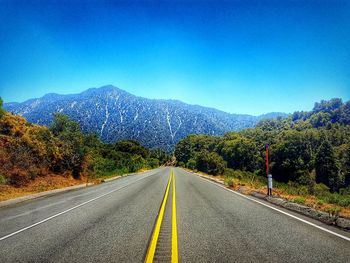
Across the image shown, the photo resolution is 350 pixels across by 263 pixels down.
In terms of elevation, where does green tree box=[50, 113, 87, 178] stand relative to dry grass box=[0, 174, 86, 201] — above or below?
above

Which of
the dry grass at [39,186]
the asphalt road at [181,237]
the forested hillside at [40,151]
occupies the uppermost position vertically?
the forested hillside at [40,151]

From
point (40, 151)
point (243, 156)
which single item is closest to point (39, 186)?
point (40, 151)

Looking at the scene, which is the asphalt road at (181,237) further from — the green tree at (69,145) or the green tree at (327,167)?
the green tree at (327,167)

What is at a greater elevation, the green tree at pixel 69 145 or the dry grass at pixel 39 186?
the green tree at pixel 69 145

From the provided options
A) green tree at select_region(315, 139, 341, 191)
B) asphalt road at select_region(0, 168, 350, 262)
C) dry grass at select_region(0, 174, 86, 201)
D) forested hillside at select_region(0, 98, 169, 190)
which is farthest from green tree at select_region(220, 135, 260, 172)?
asphalt road at select_region(0, 168, 350, 262)

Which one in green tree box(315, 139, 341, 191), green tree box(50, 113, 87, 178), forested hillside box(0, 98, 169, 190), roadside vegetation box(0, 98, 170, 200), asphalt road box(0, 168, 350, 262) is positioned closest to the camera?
asphalt road box(0, 168, 350, 262)

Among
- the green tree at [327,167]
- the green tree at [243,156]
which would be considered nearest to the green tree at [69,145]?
the green tree at [327,167]

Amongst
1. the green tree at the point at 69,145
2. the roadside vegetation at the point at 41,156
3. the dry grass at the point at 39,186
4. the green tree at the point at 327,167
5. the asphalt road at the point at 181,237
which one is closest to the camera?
the asphalt road at the point at 181,237

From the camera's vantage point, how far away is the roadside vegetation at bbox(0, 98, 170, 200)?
17.8m

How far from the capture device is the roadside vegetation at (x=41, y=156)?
17828mm

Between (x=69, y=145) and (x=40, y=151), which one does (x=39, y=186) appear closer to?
(x=40, y=151)

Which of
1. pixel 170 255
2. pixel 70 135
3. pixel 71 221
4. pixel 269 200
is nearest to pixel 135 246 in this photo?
pixel 170 255

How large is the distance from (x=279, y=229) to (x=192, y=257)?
3.02 metres

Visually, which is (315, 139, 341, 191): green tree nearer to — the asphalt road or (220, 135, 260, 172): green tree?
(220, 135, 260, 172): green tree
